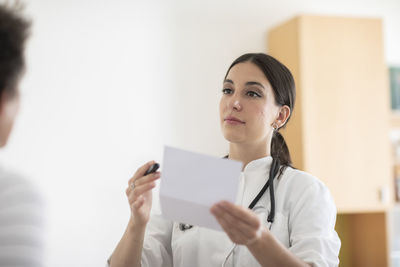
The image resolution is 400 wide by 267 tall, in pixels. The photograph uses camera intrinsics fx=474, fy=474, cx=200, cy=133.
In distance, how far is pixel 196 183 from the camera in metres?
1.11

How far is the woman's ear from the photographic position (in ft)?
5.56

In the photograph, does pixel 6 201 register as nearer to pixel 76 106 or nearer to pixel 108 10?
pixel 76 106

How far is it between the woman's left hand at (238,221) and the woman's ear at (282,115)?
66 centimetres

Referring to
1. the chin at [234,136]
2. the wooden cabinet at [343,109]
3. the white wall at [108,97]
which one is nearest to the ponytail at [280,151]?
the chin at [234,136]

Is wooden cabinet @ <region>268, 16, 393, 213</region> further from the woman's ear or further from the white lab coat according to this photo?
the white lab coat

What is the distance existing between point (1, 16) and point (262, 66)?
3.18 feet

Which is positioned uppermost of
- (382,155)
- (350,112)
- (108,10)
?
(108,10)

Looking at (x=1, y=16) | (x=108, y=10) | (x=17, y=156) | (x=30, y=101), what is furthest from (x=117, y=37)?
(x=1, y=16)

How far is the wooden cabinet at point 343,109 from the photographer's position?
9.52 ft

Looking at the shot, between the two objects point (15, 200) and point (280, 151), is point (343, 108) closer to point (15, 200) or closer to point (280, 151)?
point (280, 151)

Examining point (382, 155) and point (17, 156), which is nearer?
point (17, 156)

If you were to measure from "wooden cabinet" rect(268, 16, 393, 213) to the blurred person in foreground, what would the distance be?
224cm

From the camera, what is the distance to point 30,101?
9.32ft

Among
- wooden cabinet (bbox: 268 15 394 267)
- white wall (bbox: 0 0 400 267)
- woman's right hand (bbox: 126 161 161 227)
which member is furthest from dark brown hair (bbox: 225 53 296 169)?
white wall (bbox: 0 0 400 267)
